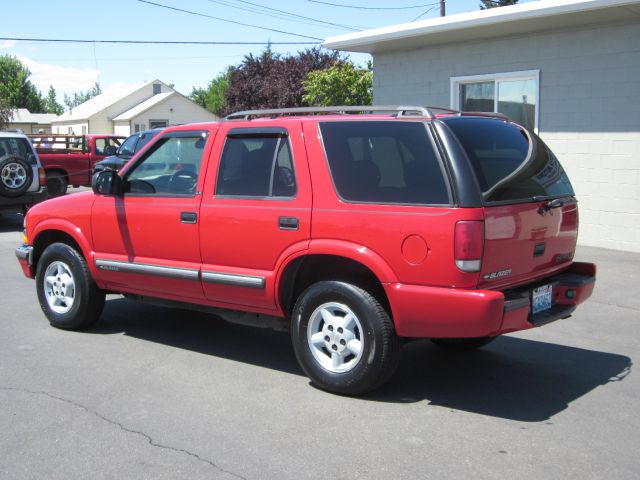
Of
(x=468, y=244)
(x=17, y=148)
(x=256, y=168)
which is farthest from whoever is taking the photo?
(x=17, y=148)

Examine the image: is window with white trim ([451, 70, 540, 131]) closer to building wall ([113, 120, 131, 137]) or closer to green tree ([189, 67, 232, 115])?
building wall ([113, 120, 131, 137])

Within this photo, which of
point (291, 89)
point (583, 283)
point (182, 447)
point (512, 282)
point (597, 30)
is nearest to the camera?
point (182, 447)

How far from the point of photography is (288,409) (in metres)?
4.77

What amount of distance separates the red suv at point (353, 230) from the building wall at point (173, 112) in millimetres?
50636

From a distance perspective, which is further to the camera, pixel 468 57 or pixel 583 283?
pixel 468 57

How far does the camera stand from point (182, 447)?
4148 mm

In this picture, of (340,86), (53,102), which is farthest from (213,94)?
(340,86)

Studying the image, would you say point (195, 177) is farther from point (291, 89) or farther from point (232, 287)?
point (291, 89)

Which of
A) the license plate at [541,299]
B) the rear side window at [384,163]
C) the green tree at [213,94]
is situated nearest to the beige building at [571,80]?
the license plate at [541,299]

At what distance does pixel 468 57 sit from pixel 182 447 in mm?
10833

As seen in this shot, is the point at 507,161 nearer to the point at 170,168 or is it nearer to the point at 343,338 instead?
the point at 343,338

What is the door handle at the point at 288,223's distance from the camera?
5094 mm

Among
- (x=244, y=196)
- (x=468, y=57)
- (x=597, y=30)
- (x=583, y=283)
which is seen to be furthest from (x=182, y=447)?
(x=468, y=57)

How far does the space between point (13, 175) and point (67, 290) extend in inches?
326
